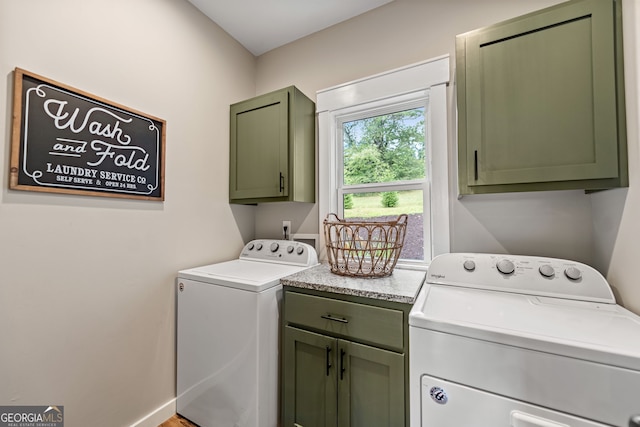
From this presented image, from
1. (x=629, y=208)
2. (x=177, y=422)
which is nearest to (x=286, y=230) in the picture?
(x=177, y=422)

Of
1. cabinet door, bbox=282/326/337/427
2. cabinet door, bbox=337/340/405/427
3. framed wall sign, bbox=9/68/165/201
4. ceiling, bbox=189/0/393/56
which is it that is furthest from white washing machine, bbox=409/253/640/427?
ceiling, bbox=189/0/393/56

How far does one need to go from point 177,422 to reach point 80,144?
5.46ft

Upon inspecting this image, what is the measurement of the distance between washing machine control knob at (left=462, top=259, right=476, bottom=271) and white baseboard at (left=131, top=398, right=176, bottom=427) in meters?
1.92

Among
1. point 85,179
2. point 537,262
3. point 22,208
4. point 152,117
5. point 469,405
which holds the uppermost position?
point 152,117

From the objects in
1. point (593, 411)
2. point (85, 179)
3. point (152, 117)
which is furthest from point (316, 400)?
point (152, 117)

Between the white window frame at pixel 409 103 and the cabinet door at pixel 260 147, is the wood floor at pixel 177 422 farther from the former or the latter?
the cabinet door at pixel 260 147

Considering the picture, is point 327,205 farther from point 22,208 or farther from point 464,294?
point 22,208

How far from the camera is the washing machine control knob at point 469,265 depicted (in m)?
1.32

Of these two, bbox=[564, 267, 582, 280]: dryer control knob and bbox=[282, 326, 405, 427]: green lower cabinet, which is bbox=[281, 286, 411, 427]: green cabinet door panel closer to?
bbox=[282, 326, 405, 427]: green lower cabinet

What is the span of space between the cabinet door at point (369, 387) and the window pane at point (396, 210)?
2.51ft

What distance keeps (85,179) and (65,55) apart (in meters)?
0.57

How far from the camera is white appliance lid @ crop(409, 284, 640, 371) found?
0.75 metres

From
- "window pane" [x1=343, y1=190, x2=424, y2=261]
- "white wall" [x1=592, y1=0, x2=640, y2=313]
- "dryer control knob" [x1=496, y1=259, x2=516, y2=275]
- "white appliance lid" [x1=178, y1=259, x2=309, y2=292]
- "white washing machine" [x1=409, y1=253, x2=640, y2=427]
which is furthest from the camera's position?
"window pane" [x1=343, y1=190, x2=424, y2=261]

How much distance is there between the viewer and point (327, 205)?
1.98 meters
